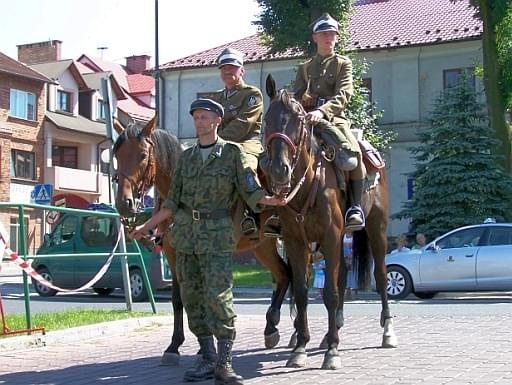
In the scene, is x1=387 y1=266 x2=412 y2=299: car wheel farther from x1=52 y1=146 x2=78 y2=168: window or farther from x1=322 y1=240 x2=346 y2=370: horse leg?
x1=52 y1=146 x2=78 y2=168: window

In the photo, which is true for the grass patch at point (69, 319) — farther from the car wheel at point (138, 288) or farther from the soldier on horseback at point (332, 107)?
the car wheel at point (138, 288)

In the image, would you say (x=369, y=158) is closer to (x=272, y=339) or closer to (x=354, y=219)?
(x=354, y=219)

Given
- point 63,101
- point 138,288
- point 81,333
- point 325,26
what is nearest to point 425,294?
point 138,288

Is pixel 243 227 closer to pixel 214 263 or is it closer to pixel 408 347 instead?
pixel 214 263

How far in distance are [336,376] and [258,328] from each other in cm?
442

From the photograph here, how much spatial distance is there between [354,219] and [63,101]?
50.0 m

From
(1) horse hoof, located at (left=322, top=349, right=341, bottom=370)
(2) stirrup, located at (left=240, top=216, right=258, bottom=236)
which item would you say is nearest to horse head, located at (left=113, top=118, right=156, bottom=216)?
(2) stirrup, located at (left=240, top=216, right=258, bottom=236)

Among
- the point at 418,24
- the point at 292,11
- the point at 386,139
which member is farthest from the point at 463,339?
the point at 418,24

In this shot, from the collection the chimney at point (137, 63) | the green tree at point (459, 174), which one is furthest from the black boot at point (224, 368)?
the chimney at point (137, 63)

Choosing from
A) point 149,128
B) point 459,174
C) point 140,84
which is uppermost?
point 140,84

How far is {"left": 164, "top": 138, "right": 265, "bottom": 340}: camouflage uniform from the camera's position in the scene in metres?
7.13

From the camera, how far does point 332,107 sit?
359 inches

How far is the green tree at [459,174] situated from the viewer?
29.9 m

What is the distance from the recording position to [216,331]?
7102 millimetres
